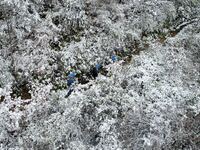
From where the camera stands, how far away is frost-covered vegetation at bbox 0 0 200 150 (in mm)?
8406

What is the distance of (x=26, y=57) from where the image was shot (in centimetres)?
1007

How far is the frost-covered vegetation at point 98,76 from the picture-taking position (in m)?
8.41

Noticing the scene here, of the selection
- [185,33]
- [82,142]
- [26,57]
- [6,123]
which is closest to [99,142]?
[82,142]

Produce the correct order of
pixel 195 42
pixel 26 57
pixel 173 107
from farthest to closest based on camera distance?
pixel 195 42 → pixel 26 57 → pixel 173 107

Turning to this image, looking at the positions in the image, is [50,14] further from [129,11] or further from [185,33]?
[185,33]

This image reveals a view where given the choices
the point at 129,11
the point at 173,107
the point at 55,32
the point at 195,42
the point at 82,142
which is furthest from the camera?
the point at 129,11

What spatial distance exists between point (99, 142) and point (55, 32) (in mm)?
4789

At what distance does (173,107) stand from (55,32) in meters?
5.01

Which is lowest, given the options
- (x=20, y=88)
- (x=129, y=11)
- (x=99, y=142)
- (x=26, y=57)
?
(x=99, y=142)

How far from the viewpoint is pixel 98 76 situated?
1020cm

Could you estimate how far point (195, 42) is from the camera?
12.0 metres

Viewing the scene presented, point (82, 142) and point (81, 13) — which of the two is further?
point (81, 13)

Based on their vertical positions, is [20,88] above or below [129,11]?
below

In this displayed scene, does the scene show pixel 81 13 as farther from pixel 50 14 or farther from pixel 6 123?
pixel 6 123
